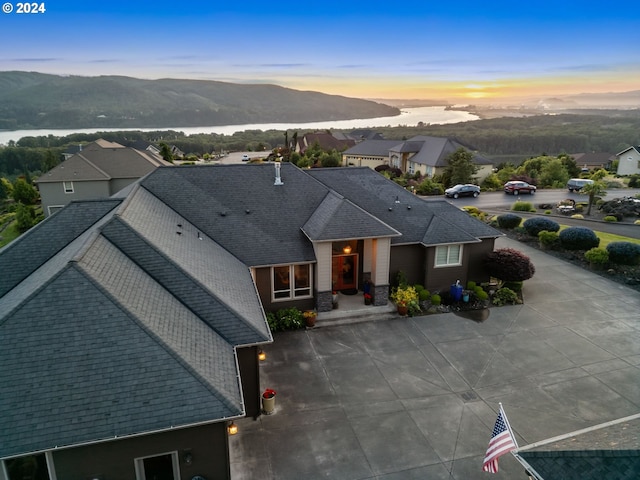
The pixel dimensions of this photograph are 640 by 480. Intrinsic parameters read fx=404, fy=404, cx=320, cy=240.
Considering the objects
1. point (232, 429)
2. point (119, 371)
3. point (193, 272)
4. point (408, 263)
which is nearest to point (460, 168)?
point (408, 263)

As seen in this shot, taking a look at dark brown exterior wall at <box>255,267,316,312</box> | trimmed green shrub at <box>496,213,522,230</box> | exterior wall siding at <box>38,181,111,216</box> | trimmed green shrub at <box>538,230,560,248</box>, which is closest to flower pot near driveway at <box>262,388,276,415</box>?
dark brown exterior wall at <box>255,267,316,312</box>

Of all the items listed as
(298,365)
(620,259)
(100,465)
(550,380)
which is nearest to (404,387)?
(298,365)

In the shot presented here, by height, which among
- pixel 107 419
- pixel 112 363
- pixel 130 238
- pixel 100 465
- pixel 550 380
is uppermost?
pixel 130 238

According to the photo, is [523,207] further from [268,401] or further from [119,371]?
[119,371]

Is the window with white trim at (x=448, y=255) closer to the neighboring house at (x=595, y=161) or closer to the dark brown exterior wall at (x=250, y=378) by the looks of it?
the dark brown exterior wall at (x=250, y=378)

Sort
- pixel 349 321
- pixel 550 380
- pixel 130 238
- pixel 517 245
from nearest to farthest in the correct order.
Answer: pixel 130 238, pixel 550 380, pixel 349 321, pixel 517 245

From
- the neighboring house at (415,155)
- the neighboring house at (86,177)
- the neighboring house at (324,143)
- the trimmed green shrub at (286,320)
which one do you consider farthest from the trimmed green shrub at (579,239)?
the neighboring house at (324,143)

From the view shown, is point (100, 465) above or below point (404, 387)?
above

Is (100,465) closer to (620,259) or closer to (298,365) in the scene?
(298,365)
